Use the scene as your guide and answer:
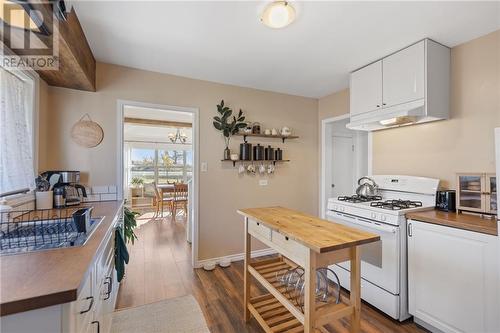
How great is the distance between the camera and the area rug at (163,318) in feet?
6.14

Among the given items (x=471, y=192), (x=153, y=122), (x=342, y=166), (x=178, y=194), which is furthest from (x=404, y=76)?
(x=178, y=194)

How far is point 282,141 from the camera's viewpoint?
360 centimetres

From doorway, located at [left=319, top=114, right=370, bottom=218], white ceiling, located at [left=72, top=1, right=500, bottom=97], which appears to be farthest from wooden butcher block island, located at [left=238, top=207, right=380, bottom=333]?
doorway, located at [left=319, top=114, right=370, bottom=218]

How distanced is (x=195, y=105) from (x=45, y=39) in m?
1.64

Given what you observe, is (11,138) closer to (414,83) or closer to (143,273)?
(143,273)

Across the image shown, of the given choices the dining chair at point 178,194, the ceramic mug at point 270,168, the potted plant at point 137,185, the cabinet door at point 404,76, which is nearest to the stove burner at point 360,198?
the cabinet door at point 404,76

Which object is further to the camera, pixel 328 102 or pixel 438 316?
pixel 328 102

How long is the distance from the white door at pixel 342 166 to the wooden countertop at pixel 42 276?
3542 millimetres

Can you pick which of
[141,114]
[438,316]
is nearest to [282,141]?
[438,316]

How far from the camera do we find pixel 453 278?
1659 mm

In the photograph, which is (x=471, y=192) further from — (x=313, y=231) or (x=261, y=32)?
(x=261, y=32)

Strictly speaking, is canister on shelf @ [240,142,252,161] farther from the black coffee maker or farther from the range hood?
the black coffee maker

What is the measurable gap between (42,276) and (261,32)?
2.08 m

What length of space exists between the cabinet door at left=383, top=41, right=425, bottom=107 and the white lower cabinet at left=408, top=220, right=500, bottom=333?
3.79 feet
